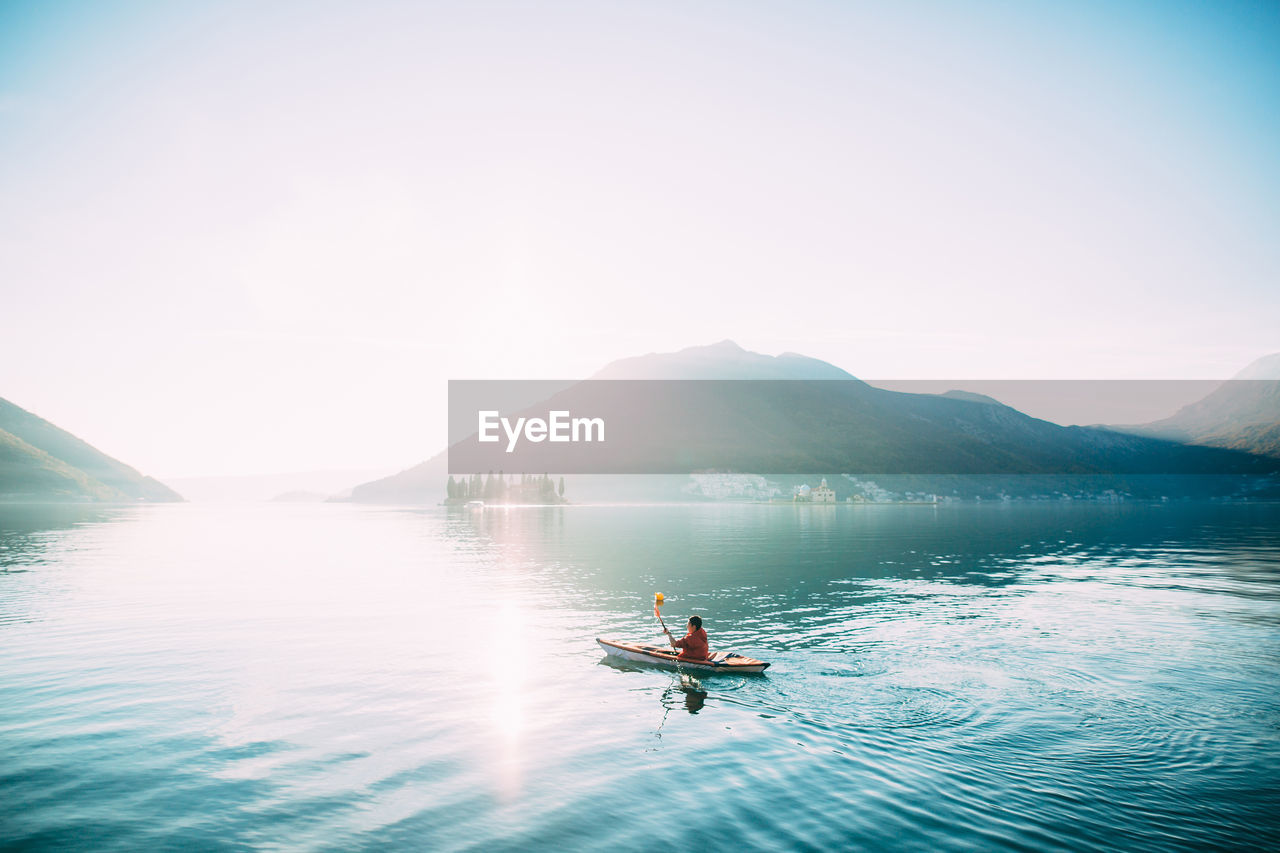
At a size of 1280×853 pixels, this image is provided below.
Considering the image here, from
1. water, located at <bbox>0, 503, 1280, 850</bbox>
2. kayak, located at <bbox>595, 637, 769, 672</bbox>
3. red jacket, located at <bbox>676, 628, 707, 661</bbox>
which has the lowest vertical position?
water, located at <bbox>0, 503, 1280, 850</bbox>

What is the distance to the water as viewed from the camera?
19438 mm

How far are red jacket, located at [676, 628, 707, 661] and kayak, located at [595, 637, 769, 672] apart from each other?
0.78 ft

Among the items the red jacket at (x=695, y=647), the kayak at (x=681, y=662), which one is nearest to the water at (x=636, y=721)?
the kayak at (x=681, y=662)


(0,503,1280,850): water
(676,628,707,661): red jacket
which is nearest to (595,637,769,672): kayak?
(676,628,707,661): red jacket

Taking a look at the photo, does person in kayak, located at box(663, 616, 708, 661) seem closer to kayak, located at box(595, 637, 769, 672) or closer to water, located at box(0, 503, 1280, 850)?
kayak, located at box(595, 637, 769, 672)

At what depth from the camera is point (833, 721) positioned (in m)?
27.7

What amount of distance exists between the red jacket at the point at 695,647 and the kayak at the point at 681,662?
239 mm

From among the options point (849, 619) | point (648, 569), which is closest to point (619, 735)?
point (849, 619)

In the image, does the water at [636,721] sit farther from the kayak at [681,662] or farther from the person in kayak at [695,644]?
the person in kayak at [695,644]

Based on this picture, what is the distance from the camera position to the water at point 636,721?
765 inches

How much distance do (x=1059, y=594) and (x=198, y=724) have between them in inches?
2504

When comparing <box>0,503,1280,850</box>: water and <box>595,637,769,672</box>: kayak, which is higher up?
<box>595,637,769,672</box>: kayak

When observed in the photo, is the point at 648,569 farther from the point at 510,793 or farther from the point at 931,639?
the point at 510,793

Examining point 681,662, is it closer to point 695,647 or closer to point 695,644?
point 695,647
